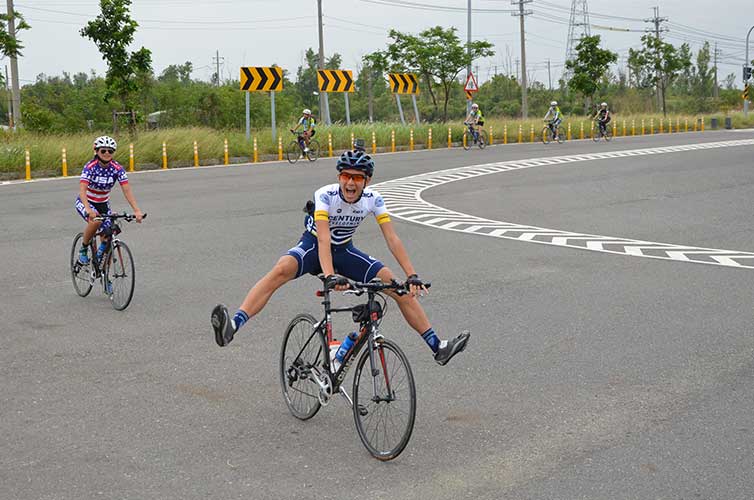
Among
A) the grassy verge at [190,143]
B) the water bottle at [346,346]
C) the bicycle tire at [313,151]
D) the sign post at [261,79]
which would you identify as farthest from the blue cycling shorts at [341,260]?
the sign post at [261,79]

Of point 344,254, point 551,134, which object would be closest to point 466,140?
point 551,134

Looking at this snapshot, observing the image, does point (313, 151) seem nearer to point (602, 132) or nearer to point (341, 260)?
point (602, 132)

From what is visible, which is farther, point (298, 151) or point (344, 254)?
point (298, 151)

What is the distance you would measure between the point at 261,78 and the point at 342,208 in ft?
103

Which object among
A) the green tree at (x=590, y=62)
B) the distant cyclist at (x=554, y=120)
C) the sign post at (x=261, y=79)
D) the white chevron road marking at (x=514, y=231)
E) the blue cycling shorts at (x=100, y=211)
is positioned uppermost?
the green tree at (x=590, y=62)

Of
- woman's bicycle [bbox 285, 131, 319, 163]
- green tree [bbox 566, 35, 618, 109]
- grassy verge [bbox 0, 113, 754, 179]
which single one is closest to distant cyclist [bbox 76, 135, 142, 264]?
grassy verge [bbox 0, 113, 754, 179]

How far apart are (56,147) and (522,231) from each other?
18.4m

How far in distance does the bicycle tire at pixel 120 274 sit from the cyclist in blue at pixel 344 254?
12.5 ft

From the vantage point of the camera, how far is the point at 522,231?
616 inches

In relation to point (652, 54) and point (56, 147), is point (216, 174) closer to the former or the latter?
point (56, 147)

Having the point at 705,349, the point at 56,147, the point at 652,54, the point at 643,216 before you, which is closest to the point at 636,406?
the point at 705,349

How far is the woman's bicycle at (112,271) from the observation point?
32.0 feet

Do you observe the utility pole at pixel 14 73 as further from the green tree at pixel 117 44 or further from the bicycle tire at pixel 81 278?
the bicycle tire at pixel 81 278

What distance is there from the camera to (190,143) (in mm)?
32594
